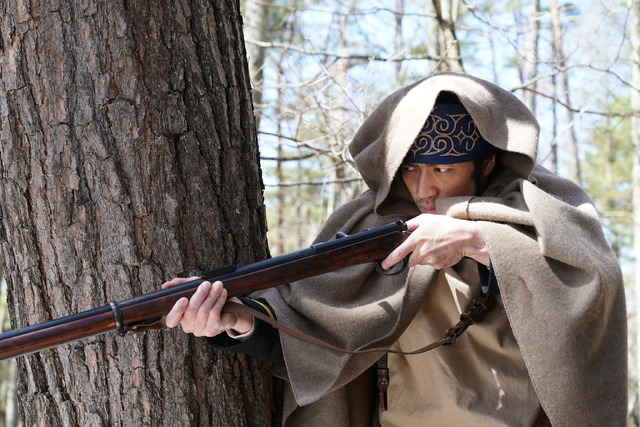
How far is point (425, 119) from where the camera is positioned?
121 inches

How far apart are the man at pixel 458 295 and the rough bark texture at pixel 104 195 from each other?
0.75ft

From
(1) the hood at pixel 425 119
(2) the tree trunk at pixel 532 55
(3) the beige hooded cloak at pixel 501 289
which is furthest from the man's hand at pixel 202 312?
(2) the tree trunk at pixel 532 55

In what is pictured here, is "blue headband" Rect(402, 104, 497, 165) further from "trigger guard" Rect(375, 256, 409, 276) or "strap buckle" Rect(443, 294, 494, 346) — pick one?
"strap buckle" Rect(443, 294, 494, 346)

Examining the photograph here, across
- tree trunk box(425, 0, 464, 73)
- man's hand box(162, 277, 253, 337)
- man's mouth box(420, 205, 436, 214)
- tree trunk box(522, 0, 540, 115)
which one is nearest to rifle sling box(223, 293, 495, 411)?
man's hand box(162, 277, 253, 337)

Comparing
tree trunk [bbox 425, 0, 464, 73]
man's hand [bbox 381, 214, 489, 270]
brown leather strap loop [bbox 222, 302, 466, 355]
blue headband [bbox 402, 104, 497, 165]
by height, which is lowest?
brown leather strap loop [bbox 222, 302, 466, 355]

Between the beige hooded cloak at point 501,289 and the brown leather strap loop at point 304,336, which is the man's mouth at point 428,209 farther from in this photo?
the brown leather strap loop at point 304,336

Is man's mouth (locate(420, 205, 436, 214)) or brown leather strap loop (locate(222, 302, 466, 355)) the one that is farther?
man's mouth (locate(420, 205, 436, 214))

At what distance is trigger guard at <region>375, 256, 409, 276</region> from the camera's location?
2.98 meters

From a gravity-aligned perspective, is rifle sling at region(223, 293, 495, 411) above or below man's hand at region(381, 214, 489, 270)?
below

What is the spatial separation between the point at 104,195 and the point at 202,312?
1.94 ft

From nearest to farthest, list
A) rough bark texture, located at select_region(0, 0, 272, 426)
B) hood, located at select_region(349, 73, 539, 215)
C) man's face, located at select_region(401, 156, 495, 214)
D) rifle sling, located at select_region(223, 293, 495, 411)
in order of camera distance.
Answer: rough bark texture, located at select_region(0, 0, 272, 426) → rifle sling, located at select_region(223, 293, 495, 411) → hood, located at select_region(349, 73, 539, 215) → man's face, located at select_region(401, 156, 495, 214)

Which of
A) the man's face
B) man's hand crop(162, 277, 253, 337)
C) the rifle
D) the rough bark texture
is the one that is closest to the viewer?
the rifle

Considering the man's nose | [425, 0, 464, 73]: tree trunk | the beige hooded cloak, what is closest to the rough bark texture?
the beige hooded cloak

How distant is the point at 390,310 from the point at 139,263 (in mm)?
1048
